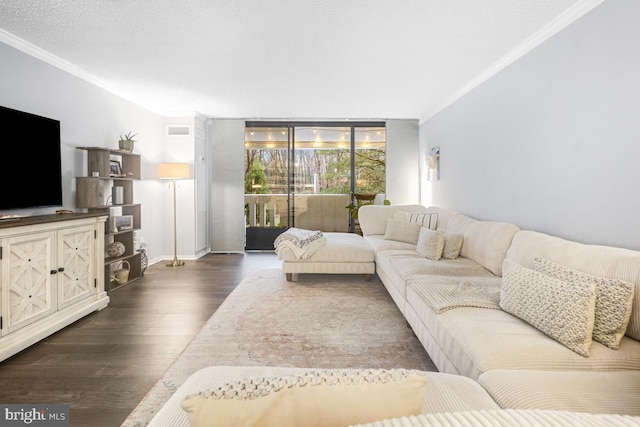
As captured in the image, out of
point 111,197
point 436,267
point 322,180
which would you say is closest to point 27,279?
point 111,197

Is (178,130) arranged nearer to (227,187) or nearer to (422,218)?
(227,187)

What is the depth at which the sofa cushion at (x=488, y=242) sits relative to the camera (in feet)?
9.30

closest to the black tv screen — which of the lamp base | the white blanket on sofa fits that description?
the lamp base

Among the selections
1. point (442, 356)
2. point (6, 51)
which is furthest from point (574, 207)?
point (6, 51)

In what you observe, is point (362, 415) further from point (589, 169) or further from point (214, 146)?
point (214, 146)

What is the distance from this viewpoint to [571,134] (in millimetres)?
2457

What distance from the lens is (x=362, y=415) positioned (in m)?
0.65

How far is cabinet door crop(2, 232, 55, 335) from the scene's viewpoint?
7.53ft

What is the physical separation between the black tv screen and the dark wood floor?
1145 millimetres

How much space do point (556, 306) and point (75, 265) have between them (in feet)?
11.5

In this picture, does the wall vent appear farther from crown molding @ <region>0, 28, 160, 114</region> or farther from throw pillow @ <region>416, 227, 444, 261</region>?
throw pillow @ <region>416, 227, 444, 261</region>

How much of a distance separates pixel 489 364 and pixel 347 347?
3.83 ft

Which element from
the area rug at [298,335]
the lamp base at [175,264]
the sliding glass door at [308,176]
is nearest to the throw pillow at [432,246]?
the area rug at [298,335]

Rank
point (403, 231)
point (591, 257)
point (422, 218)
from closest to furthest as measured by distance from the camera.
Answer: point (591, 257), point (403, 231), point (422, 218)
